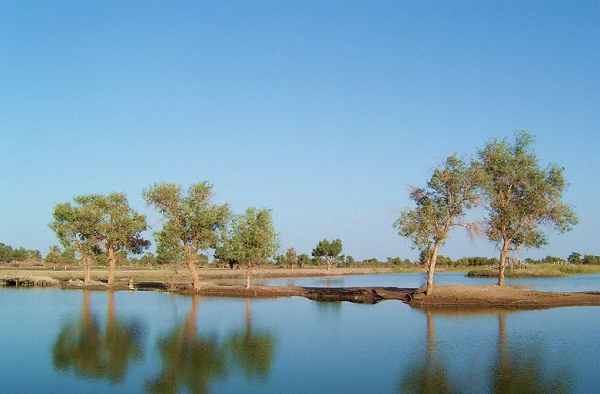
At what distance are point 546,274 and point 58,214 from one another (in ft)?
288

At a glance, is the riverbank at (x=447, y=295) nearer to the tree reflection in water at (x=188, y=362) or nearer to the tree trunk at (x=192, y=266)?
the tree trunk at (x=192, y=266)

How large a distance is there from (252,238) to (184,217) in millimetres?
8771

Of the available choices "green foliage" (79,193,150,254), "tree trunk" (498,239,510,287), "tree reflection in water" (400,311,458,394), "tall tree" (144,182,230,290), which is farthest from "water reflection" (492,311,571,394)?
"green foliage" (79,193,150,254)

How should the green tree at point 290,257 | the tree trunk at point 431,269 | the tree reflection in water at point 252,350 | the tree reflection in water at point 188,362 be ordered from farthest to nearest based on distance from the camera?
the green tree at point 290,257
the tree trunk at point 431,269
the tree reflection in water at point 252,350
the tree reflection in water at point 188,362

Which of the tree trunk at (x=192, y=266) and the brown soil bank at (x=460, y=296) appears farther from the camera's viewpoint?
the tree trunk at (x=192, y=266)

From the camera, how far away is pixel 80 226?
7444 cm

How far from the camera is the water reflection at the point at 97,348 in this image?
989 inches

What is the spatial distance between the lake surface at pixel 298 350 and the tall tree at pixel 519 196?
9.90 meters

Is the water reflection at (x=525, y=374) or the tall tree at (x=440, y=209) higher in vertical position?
the tall tree at (x=440, y=209)

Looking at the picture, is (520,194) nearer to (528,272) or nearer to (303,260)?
(528,272)

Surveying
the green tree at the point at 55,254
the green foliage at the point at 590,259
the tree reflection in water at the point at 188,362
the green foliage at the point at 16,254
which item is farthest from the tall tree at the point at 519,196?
the green foliage at the point at 16,254

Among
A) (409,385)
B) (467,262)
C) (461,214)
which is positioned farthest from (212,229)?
(467,262)

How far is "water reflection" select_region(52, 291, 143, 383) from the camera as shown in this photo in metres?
25.1

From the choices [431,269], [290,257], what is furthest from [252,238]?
[290,257]
